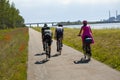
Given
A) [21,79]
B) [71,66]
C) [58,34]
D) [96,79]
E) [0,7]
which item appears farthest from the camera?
[0,7]

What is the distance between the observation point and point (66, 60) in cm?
1811

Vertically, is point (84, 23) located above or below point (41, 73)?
above

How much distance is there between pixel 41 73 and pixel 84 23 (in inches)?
188

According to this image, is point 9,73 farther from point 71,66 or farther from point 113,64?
point 113,64

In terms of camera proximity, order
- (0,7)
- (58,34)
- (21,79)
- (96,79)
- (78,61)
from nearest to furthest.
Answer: (96,79), (21,79), (78,61), (58,34), (0,7)

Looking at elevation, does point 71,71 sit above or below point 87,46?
below

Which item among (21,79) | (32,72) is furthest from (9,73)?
(21,79)

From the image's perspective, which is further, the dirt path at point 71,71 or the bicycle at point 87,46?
the bicycle at point 87,46

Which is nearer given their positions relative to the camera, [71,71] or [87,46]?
A: [71,71]

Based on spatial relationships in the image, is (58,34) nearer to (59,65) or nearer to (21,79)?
(59,65)

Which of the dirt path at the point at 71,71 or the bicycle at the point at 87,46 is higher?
the bicycle at the point at 87,46

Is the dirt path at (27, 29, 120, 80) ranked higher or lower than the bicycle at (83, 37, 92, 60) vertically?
lower

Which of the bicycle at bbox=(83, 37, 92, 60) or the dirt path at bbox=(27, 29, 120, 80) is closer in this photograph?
the dirt path at bbox=(27, 29, 120, 80)

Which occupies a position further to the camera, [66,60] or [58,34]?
[58,34]
